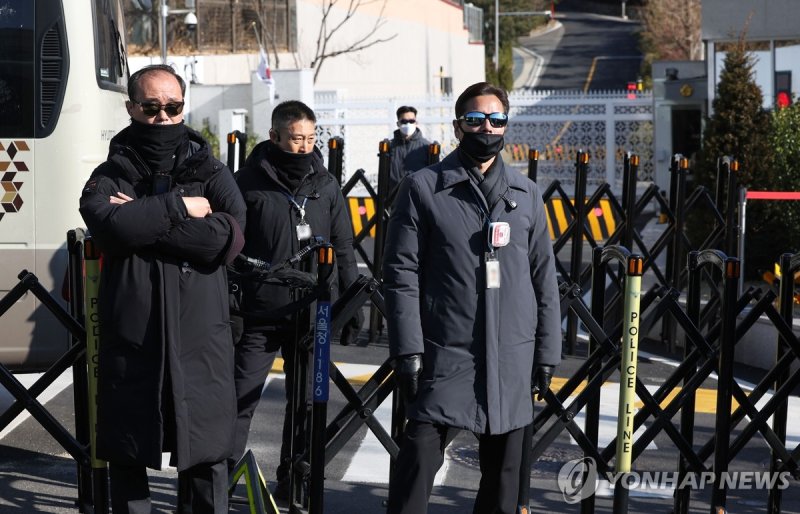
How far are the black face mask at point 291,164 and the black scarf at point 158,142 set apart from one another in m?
1.59

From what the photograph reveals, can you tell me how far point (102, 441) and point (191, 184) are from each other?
994 millimetres

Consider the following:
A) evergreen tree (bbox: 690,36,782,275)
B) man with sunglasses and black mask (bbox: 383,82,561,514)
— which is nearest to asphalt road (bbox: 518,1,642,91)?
evergreen tree (bbox: 690,36,782,275)

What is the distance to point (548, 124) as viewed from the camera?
73.7 feet

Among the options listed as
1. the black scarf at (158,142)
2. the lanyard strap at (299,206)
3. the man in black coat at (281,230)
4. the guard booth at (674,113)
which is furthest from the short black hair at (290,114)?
the guard booth at (674,113)

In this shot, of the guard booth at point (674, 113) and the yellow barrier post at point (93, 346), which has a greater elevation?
the guard booth at point (674, 113)

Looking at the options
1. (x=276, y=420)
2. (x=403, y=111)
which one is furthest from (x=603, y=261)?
(x=403, y=111)

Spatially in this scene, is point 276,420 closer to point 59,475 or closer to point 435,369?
point 59,475

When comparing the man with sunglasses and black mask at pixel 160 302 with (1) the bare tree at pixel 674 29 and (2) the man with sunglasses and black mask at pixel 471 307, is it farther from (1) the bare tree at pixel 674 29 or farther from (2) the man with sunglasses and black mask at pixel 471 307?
(1) the bare tree at pixel 674 29

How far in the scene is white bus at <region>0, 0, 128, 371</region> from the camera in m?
7.19

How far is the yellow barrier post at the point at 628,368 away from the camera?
17.1ft

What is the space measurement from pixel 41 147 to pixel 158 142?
122 inches

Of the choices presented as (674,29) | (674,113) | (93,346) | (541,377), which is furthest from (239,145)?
(674,29)

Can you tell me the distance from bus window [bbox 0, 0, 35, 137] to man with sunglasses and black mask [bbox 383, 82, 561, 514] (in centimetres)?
349

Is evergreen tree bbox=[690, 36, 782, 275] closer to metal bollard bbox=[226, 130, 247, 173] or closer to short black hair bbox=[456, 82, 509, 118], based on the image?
metal bollard bbox=[226, 130, 247, 173]
